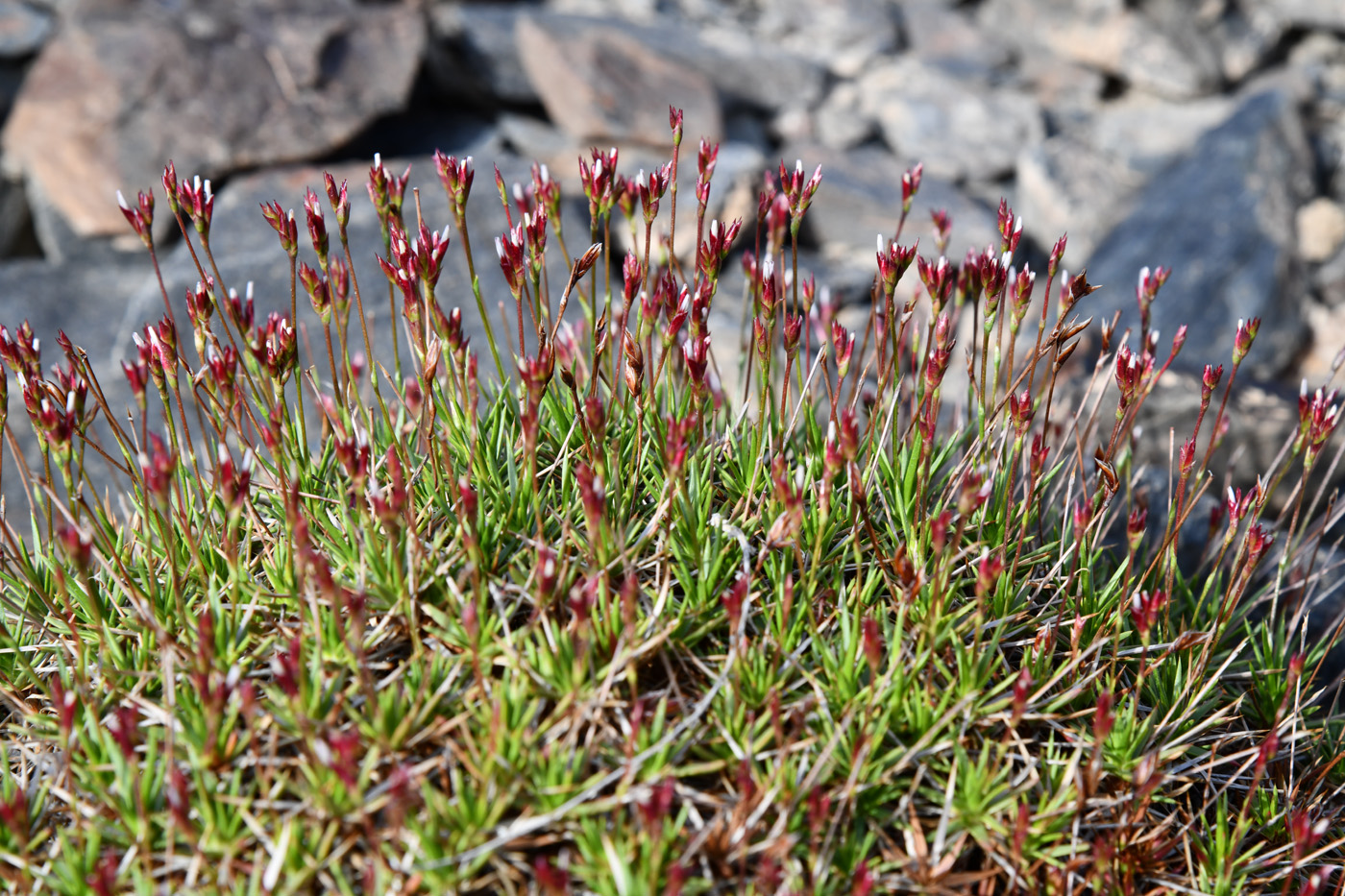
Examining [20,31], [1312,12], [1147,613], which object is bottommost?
[1147,613]

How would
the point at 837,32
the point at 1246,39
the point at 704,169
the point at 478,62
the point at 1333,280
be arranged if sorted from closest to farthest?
the point at 704,169, the point at 1333,280, the point at 478,62, the point at 1246,39, the point at 837,32

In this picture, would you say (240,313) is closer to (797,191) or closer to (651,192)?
(651,192)

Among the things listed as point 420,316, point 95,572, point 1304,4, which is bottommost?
point 95,572

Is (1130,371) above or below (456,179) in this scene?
below

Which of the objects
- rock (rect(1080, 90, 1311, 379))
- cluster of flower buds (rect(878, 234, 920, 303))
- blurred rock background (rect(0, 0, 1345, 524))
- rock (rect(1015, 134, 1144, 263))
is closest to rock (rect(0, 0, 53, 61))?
blurred rock background (rect(0, 0, 1345, 524))

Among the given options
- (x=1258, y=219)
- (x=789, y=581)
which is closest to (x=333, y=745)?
(x=789, y=581)

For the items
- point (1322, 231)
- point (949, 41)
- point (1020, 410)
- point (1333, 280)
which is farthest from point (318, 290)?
point (949, 41)

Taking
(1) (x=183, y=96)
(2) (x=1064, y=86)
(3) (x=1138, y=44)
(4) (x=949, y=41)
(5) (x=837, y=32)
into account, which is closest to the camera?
(1) (x=183, y=96)

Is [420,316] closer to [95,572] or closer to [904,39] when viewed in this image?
[95,572]
